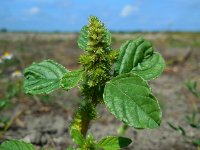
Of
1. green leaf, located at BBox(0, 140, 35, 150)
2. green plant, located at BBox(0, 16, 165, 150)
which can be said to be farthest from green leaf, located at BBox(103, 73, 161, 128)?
green leaf, located at BBox(0, 140, 35, 150)

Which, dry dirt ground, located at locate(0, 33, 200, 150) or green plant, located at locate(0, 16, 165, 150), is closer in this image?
green plant, located at locate(0, 16, 165, 150)


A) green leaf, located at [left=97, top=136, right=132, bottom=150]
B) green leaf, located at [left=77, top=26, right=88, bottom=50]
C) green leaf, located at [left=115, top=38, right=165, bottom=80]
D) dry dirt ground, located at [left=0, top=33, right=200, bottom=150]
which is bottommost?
dry dirt ground, located at [left=0, top=33, right=200, bottom=150]

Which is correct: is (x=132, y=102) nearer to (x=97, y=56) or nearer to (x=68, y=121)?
(x=97, y=56)

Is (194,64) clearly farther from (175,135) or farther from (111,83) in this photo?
(111,83)

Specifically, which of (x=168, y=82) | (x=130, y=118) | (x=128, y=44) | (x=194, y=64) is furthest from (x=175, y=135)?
(x=194, y=64)

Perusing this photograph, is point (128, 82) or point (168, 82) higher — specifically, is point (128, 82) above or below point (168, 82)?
above

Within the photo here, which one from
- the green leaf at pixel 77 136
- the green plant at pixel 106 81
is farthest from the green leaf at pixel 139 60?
the green leaf at pixel 77 136

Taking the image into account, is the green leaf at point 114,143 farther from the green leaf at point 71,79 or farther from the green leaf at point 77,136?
the green leaf at point 71,79

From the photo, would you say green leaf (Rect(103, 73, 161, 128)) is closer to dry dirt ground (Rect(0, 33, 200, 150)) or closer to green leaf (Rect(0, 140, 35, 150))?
green leaf (Rect(0, 140, 35, 150))
